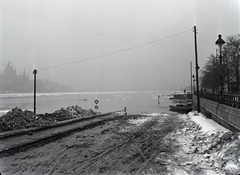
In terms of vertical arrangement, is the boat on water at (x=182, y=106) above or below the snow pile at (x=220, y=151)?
below

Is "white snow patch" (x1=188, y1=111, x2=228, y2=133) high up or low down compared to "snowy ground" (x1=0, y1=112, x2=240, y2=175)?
up

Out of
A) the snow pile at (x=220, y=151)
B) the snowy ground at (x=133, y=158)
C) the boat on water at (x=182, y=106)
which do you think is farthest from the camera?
the boat on water at (x=182, y=106)

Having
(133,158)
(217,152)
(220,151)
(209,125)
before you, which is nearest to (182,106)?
(209,125)

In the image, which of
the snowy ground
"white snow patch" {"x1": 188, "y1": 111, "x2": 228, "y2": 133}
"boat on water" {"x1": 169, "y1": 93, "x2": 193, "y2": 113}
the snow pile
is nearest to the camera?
the snow pile

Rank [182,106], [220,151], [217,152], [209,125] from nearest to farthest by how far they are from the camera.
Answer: [220,151] → [217,152] → [209,125] → [182,106]

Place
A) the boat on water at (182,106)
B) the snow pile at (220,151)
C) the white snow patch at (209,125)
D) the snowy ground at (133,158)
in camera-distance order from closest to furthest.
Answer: the snow pile at (220,151), the snowy ground at (133,158), the white snow patch at (209,125), the boat on water at (182,106)

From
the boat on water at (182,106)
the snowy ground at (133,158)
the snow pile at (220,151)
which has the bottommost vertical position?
the boat on water at (182,106)

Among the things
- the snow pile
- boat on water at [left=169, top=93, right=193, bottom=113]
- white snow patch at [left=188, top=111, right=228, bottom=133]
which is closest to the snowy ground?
the snow pile

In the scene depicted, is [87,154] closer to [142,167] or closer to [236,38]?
[142,167]

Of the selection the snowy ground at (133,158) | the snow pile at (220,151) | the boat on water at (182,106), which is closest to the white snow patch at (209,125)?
the snowy ground at (133,158)

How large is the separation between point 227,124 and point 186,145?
3.91 metres

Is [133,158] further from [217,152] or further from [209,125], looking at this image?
[209,125]

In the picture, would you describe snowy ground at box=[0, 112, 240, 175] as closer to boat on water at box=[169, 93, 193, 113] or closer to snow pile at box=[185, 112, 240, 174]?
snow pile at box=[185, 112, 240, 174]

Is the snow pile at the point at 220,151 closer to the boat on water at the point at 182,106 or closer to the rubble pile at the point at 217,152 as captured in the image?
the rubble pile at the point at 217,152
